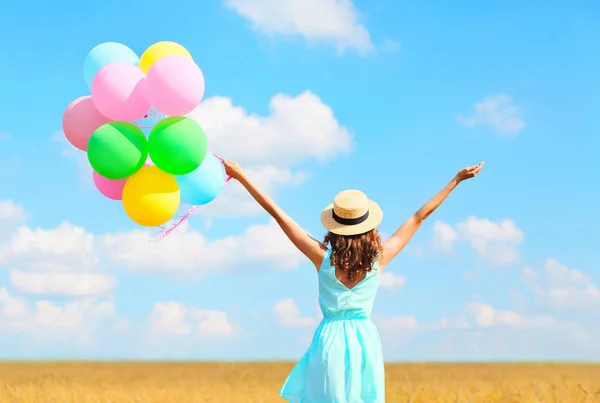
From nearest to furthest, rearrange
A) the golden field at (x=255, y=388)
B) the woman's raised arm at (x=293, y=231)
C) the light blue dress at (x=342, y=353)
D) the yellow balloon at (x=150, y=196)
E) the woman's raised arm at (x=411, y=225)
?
the light blue dress at (x=342, y=353) < the woman's raised arm at (x=293, y=231) < the woman's raised arm at (x=411, y=225) < the yellow balloon at (x=150, y=196) < the golden field at (x=255, y=388)

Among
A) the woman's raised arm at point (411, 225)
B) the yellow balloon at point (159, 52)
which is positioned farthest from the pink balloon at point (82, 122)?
the woman's raised arm at point (411, 225)

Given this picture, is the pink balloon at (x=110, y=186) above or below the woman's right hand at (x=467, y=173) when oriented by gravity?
below

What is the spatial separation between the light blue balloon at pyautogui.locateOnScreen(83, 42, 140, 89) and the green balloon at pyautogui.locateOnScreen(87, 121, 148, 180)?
69 cm

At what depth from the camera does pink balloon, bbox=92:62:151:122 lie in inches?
251

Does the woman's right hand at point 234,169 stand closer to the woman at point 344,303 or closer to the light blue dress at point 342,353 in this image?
the woman at point 344,303

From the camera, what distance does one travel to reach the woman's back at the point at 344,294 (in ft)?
19.1

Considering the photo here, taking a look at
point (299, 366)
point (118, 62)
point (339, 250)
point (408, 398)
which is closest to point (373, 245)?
point (339, 250)

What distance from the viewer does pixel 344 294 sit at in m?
5.84

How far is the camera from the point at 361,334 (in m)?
5.81

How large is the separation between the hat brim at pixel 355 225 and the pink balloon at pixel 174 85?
1521 mm

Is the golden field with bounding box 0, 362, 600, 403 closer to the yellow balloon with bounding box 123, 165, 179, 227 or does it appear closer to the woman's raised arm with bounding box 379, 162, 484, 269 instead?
the woman's raised arm with bounding box 379, 162, 484, 269

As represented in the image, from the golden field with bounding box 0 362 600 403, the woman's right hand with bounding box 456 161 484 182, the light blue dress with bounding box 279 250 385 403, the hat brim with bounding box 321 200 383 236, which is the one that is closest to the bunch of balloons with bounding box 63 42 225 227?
the hat brim with bounding box 321 200 383 236

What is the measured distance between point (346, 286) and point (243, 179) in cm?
131

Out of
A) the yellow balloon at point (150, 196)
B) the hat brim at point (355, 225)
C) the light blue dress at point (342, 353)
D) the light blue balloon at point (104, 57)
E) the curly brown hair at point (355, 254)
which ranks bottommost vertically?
the light blue dress at point (342, 353)
